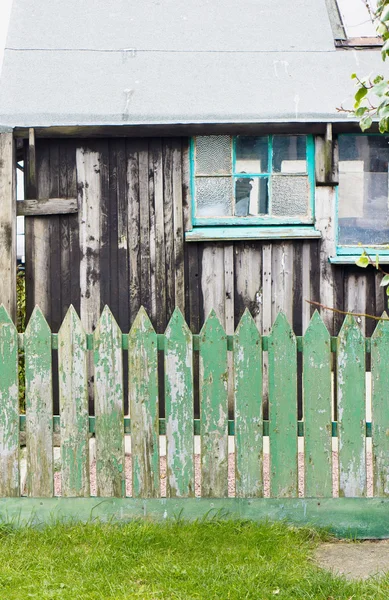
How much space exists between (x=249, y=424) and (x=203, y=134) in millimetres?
3402

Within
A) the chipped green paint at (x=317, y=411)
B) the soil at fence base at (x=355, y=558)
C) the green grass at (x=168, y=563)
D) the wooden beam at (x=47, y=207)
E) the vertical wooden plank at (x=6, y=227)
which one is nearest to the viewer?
the green grass at (x=168, y=563)

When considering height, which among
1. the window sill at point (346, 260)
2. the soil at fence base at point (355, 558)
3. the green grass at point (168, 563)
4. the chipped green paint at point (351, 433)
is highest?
the window sill at point (346, 260)

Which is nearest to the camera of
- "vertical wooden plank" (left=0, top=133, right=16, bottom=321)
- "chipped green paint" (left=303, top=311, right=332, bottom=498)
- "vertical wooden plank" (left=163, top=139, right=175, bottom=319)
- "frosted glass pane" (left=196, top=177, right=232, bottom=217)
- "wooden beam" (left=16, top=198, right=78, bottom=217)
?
"chipped green paint" (left=303, top=311, right=332, bottom=498)

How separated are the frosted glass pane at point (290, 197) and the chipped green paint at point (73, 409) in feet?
10.6

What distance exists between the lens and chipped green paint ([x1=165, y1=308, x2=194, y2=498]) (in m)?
4.14

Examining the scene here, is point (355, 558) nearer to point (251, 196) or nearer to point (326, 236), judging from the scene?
point (326, 236)

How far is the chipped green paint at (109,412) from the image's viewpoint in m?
4.17

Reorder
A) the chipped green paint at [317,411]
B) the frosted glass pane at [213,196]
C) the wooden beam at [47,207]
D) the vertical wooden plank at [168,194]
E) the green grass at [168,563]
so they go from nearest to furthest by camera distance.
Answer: the green grass at [168,563], the chipped green paint at [317,411], the wooden beam at [47,207], the vertical wooden plank at [168,194], the frosted glass pane at [213,196]

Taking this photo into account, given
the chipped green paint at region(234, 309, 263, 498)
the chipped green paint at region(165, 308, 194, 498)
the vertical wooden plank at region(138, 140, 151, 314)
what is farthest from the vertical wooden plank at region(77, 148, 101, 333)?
the chipped green paint at region(234, 309, 263, 498)

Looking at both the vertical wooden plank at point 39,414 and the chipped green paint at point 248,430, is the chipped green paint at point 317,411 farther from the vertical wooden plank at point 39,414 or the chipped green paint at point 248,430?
the vertical wooden plank at point 39,414

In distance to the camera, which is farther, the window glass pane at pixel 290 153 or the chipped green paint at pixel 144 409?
the window glass pane at pixel 290 153

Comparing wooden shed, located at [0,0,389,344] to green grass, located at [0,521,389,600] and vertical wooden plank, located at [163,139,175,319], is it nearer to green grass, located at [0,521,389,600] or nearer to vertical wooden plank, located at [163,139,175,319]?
vertical wooden plank, located at [163,139,175,319]

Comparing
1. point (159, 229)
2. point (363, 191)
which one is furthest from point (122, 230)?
point (363, 191)

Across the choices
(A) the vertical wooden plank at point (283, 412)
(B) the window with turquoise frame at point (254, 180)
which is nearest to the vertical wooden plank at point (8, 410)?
(A) the vertical wooden plank at point (283, 412)
